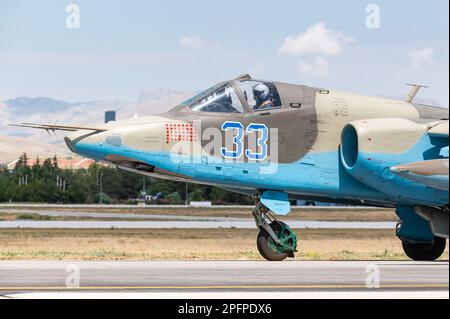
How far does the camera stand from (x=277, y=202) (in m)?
16.8

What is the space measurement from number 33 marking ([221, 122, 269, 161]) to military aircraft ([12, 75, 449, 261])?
0.02m

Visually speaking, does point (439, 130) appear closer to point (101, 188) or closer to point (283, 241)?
point (283, 241)

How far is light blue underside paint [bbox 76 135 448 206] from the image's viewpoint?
16297 mm

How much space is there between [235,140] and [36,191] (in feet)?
132

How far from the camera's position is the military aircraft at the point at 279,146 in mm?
16219

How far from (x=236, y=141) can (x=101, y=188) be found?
273ft

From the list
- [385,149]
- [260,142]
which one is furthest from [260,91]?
[385,149]

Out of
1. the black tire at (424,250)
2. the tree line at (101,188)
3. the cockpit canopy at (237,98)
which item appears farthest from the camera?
the tree line at (101,188)

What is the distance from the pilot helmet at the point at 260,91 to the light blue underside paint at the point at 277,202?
6.09 feet

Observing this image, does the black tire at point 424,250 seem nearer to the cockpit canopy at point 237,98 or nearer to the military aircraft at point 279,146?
the military aircraft at point 279,146

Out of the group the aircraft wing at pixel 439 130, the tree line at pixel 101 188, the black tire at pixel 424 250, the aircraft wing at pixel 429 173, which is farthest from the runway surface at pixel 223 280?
the tree line at pixel 101 188

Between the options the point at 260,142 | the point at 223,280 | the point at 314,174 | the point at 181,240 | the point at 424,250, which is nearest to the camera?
the point at 223,280

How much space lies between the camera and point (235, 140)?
16.6 meters
